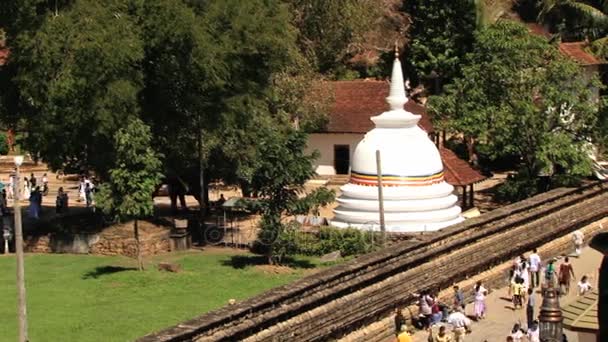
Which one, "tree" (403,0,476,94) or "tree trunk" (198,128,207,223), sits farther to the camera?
"tree" (403,0,476,94)

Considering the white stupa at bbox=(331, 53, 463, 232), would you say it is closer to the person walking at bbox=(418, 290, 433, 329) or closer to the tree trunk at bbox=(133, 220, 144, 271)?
the tree trunk at bbox=(133, 220, 144, 271)

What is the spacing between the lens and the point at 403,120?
109 feet

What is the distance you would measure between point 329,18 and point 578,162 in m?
17.0

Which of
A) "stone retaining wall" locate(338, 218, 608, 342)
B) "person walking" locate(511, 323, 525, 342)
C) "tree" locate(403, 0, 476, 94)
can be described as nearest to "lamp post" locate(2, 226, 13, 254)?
"stone retaining wall" locate(338, 218, 608, 342)

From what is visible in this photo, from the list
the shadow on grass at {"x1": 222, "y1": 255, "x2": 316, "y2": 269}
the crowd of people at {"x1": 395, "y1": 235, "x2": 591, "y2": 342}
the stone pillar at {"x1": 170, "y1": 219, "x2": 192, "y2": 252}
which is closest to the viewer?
the crowd of people at {"x1": 395, "y1": 235, "x2": 591, "y2": 342}

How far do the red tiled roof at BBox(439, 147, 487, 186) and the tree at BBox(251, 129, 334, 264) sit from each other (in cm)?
866

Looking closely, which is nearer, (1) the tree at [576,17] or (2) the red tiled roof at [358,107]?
(2) the red tiled roof at [358,107]

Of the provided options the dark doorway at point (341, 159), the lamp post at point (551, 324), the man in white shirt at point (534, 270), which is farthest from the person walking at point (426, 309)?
the dark doorway at point (341, 159)

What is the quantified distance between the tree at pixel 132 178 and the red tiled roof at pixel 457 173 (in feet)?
38.7

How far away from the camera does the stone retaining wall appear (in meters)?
22.2

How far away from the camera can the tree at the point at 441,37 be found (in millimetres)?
51312

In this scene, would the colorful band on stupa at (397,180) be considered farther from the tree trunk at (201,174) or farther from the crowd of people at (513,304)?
the tree trunk at (201,174)

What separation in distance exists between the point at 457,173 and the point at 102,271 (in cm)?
1402

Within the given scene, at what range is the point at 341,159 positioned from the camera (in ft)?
161
